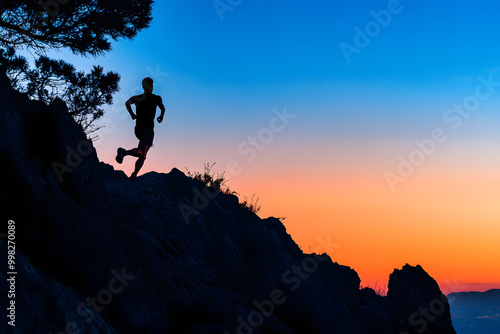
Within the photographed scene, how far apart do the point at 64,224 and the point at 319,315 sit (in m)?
10.2

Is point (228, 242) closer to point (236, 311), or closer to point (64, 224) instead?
point (236, 311)

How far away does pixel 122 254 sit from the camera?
905 centimetres

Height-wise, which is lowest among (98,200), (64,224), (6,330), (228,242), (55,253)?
(6,330)

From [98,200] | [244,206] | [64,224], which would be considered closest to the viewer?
[64,224]

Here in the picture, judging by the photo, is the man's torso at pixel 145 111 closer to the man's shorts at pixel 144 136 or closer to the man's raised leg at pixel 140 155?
the man's shorts at pixel 144 136

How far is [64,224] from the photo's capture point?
773 cm

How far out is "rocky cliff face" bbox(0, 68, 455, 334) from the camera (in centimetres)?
683

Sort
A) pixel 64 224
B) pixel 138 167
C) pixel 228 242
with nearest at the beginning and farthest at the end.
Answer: pixel 64 224
pixel 138 167
pixel 228 242

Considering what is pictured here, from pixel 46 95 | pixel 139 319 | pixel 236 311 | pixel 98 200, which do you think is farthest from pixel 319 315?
pixel 46 95

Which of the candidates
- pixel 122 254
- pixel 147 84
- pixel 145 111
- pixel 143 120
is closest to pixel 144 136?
pixel 143 120

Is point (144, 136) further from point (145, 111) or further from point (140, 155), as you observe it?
point (145, 111)

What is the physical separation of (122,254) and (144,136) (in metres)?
2.99

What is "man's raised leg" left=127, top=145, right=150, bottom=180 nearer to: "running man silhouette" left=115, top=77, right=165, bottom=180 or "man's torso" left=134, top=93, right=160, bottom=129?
"running man silhouette" left=115, top=77, right=165, bottom=180

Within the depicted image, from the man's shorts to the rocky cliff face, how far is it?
1153 millimetres
